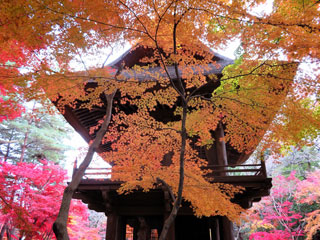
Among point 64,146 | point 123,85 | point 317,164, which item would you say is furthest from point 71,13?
point 317,164

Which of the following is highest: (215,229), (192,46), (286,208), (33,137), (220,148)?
(33,137)

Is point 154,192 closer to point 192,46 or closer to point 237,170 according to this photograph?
point 237,170

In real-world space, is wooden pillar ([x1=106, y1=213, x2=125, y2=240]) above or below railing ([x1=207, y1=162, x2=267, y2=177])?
below

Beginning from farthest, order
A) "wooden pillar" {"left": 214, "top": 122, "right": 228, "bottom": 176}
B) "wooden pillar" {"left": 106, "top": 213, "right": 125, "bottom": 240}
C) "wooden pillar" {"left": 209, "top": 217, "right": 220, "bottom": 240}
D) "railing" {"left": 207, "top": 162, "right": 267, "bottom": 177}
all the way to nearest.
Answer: "wooden pillar" {"left": 209, "top": 217, "right": 220, "bottom": 240} < "wooden pillar" {"left": 106, "top": 213, "right": 125, "bottom": 240} < "wooden pillar" {"left": 214, "top": 122, "right": 228, "bottom": 176} < "railing" {"left": 207, "top": 162, "right": 267, "bottom": 177}

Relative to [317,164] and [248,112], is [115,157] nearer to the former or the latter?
[248,112]

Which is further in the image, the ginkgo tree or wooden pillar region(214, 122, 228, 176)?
wooden pillar region(214, 122, 228, 176)

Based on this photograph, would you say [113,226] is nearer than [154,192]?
No

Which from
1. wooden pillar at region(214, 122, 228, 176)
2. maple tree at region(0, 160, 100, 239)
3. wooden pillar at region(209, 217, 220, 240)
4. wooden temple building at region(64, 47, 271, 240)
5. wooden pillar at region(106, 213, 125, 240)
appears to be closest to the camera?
wooden temple building at region(64, 47, 271, 240)

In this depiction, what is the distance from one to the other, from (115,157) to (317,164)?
21.6 meters

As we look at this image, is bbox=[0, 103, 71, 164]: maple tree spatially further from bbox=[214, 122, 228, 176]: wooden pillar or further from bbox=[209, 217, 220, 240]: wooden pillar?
bbox=[214, 122, 228, 176]: wooden pillar

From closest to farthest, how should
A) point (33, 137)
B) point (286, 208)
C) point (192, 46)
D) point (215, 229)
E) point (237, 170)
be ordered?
point (192, 46), point (237, 170), point (215, 229), point (286, 208), point (33, 137)

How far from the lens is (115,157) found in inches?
248

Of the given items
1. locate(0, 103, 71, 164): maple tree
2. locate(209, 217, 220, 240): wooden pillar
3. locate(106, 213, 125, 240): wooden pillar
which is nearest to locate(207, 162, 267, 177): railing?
locate(209, 217, 220, 240): wooden pillar

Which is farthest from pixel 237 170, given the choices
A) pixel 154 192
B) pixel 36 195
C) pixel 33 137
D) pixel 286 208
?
pixel 33 137
